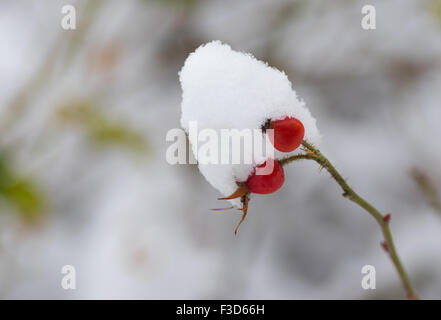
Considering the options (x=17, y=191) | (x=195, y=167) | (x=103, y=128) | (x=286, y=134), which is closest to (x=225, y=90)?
(x=286, y=134)

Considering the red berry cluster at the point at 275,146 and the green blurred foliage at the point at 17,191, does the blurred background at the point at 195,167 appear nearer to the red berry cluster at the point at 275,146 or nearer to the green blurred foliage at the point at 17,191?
the green blurred foliage at the point at 17,191

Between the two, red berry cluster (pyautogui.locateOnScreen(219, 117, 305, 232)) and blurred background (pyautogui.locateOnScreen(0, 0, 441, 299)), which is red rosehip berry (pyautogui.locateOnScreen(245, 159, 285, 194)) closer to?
red berry cluster (pyautogui.locateOnScreen(219, 117, 305, 232))

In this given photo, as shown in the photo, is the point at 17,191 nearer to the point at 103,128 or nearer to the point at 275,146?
the point at 103,128

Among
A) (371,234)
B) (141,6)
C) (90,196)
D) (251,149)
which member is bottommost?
(251,149)

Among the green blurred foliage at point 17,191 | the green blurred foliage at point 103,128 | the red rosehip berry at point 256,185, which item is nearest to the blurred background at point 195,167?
the green blurred foliage at point 103,128

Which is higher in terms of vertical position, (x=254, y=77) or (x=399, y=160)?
(x=399, y=160)
